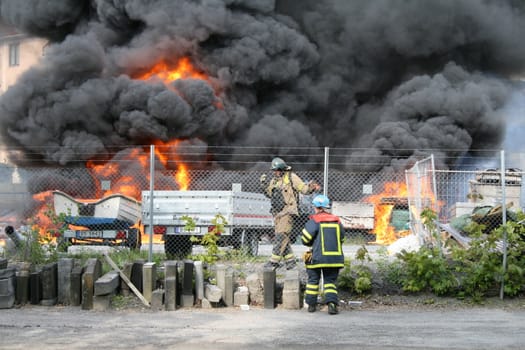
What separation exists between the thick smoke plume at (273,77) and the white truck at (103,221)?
35.5 ft

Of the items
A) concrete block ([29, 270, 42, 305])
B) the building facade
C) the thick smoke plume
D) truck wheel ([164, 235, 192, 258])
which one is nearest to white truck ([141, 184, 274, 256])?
truck wheel ([164, 235, 192, 258])

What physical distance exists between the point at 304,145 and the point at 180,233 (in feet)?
57.2

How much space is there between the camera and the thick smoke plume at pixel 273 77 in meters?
26.1

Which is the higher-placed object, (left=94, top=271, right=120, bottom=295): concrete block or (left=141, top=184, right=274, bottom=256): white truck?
(left=141, top=184, right=274, bottom=256): white truck

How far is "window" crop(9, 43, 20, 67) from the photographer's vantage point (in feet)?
144

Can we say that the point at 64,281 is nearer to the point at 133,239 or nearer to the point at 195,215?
the point at 195,215

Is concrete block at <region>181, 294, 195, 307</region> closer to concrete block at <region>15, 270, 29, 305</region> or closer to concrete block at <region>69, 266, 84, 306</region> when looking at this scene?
concrete block at <region>69, 266, 84, 306</region>

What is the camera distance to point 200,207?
12344 millimetres

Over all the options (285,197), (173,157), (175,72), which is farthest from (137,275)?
(175,72)

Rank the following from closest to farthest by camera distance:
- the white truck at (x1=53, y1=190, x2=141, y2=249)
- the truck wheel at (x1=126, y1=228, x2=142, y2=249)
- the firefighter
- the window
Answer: the firefighter, the white truck at (x1=53, y1=190, x2=141, y2=249), the truck wheel at (x1=126, y1=228, x2=142, y2=249), the window

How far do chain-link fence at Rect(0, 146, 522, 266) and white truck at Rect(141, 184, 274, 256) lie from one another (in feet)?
0.06

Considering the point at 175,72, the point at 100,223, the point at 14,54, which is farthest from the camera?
the point at 14,54

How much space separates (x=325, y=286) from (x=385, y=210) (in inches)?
504

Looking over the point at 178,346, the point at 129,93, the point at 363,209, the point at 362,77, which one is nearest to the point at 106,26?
the point at 129,93
